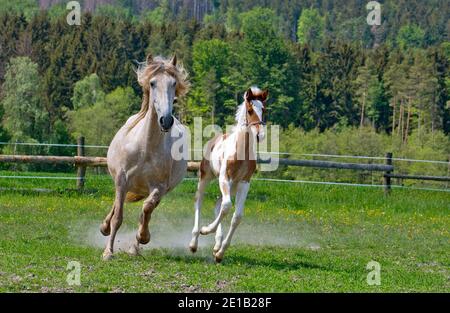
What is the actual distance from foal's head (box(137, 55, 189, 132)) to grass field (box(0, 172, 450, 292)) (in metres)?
1.68

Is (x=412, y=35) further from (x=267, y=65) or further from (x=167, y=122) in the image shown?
A: (x=167, y=122)

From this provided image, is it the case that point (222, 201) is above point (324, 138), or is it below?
above

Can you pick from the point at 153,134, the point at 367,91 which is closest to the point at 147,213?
the point at 153,134

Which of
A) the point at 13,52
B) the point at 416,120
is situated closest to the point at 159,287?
the point at 416,120

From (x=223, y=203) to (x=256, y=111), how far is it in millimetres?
1189

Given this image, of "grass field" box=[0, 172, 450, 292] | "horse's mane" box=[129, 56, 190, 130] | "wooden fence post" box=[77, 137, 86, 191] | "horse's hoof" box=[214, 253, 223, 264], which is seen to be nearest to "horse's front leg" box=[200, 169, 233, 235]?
"grass field" box=[0, 172, 450, 292]

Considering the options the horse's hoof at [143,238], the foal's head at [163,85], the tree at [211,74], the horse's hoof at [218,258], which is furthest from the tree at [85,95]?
the horse's hoof at [218,258]

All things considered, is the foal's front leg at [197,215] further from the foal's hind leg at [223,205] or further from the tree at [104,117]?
the tree at [104,117]

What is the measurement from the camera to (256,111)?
11312 mm

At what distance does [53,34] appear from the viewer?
112625 mm

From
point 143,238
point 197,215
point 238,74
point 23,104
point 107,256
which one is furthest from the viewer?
point 238,74

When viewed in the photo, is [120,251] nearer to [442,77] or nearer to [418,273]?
[418,273]

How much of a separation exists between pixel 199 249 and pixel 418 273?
290 cm
